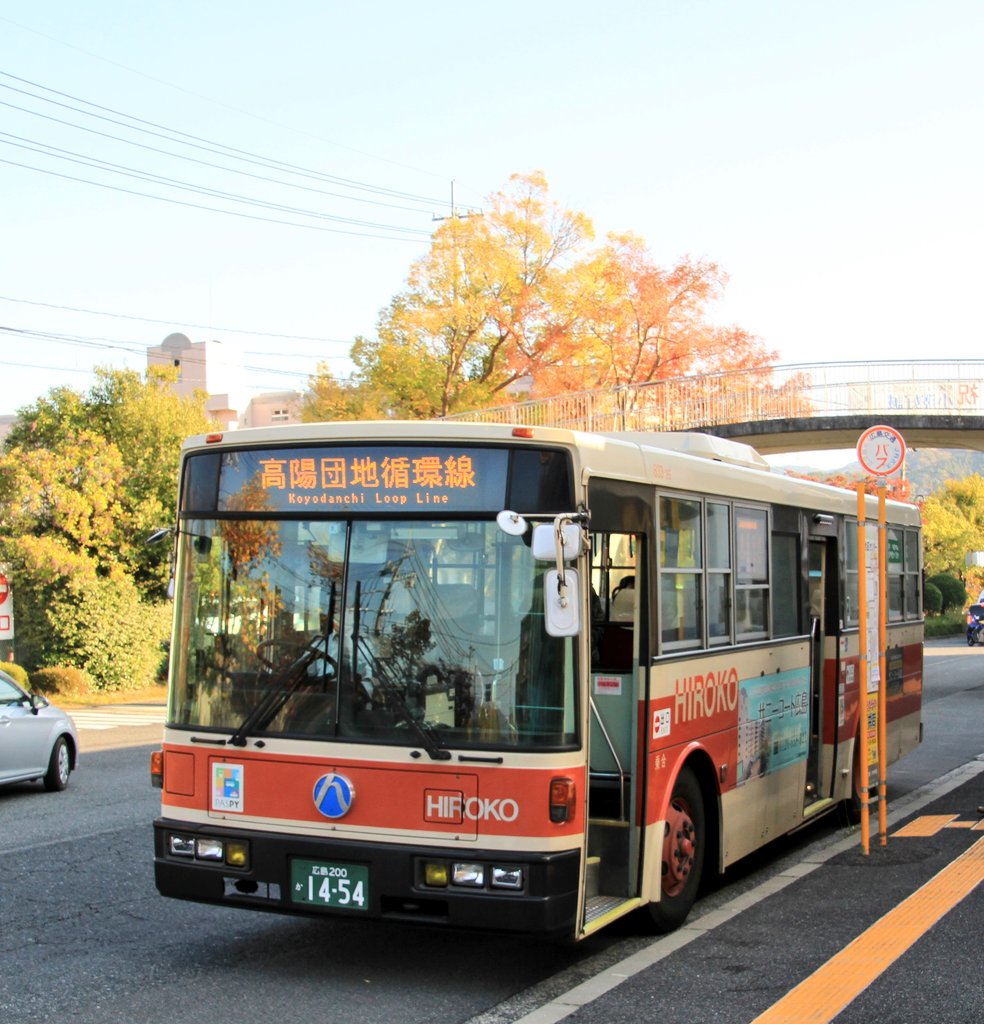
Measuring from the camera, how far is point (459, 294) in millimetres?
41500

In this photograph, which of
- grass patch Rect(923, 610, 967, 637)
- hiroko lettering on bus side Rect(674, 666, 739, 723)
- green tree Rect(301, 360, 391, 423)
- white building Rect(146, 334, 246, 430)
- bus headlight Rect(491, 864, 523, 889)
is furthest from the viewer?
white building Rect(146, 334, 246, 430)

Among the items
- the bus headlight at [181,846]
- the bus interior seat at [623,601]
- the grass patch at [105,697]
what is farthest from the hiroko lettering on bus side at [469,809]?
the grass patch at [105,697]

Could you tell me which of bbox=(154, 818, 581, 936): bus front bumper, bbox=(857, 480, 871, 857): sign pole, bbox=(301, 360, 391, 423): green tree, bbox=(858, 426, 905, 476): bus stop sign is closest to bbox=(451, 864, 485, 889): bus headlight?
bbox=(154, 818, 581, 936): bus front bumper

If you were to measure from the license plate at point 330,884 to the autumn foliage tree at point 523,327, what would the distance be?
113 ft

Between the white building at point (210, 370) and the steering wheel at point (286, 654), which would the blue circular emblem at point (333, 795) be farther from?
the white building at point (210, 370)

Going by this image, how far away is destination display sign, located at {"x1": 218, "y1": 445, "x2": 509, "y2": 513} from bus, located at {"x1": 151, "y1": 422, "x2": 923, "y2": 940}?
11 millimetres

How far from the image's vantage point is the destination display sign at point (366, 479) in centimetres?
636

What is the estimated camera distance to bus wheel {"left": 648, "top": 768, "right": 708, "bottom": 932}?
291 inches

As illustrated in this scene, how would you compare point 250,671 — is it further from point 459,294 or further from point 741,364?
point 741,364

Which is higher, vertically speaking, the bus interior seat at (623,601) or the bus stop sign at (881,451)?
the bus stop sign at (881,451)

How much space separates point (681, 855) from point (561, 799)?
1.81 meters

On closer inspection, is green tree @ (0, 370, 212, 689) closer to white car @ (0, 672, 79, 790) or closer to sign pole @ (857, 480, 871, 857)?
white car @ (0, 672, 79, 790)

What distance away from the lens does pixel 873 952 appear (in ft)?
22.9

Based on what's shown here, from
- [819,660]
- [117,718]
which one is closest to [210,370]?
[117,718]
